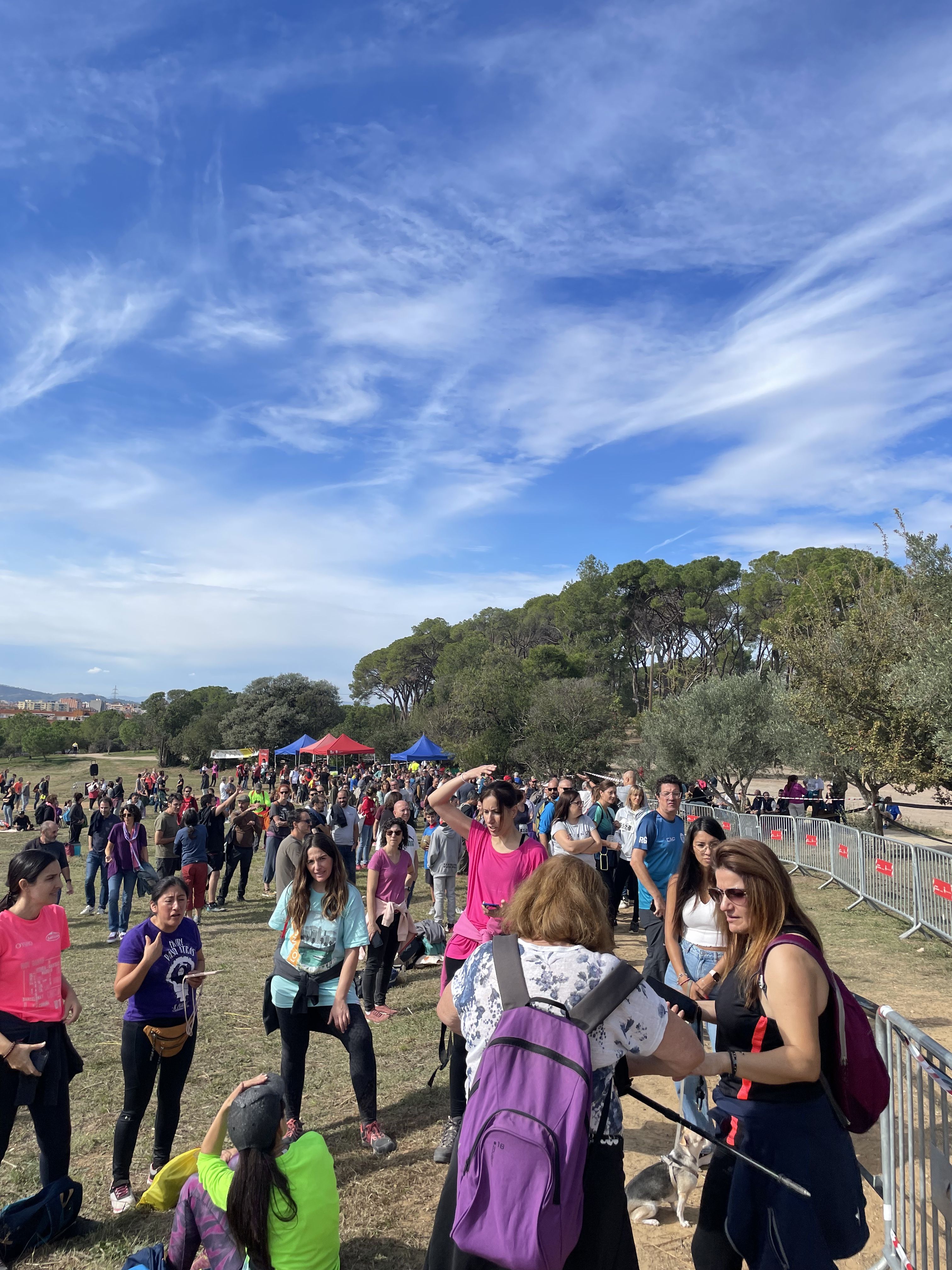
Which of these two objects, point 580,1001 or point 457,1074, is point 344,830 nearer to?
point 457,1074

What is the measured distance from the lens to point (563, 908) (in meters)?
2.00

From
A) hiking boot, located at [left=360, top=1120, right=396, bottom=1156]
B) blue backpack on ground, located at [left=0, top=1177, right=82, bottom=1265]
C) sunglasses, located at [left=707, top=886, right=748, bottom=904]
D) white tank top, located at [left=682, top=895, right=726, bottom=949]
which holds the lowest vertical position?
hiking boot, located at [left=360, top=1120, right=396, bottom=1156]

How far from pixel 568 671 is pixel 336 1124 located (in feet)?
160

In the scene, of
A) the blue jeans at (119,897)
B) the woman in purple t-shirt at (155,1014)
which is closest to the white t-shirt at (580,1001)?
the woman in purple t-shirt at (155,1014)

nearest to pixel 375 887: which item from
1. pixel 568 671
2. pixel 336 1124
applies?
pixel 336 1124

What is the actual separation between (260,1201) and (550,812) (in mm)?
7087

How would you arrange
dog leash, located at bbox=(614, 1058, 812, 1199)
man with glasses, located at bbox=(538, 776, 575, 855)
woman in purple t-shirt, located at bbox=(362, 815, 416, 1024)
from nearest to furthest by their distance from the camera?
dog leash, located at bbox=(614, 1058, 812, 1199) < woman in purple t-shirt, located at bbox=(362, 815, 416, 1024) < man with glasses, located at bbox=(538, 776, 575, 855)

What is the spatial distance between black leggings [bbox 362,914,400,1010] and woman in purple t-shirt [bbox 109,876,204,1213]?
2640 mm

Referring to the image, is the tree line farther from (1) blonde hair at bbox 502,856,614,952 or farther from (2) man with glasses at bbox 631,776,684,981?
(1) blonde hair at bbox 502,856,614,952

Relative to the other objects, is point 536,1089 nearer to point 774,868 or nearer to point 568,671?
point 774,868

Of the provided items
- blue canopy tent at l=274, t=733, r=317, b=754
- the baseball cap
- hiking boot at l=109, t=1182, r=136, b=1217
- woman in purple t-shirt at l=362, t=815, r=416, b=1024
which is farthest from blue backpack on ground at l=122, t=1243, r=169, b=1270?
blue canopy tent at l=274, t=733, r=317, b=754

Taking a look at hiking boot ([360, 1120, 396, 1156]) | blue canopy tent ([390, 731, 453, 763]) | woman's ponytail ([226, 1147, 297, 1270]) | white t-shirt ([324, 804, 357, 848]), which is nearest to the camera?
woman's ponytail ([226, 1147, 297, 1270])

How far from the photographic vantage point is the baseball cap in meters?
2.45

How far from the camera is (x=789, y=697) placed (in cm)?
1938
